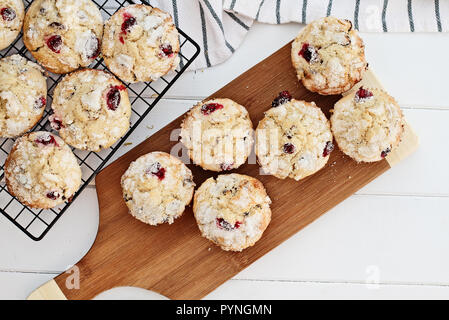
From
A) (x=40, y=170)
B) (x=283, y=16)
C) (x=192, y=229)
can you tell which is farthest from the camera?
(x=283, y=16)

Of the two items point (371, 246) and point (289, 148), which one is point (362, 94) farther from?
point (371, 246)

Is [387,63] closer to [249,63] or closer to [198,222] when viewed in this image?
[249,63]

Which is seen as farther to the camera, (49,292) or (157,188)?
(49,292)

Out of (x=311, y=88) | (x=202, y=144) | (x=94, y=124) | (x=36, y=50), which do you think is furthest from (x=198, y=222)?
(x=36, y=50)

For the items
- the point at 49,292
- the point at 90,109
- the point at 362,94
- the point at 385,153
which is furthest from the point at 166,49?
the point at 49,292

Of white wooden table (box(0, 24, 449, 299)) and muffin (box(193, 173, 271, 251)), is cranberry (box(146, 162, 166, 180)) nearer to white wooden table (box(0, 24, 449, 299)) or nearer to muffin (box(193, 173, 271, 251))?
muffin (box(193, 173, 271, 251))

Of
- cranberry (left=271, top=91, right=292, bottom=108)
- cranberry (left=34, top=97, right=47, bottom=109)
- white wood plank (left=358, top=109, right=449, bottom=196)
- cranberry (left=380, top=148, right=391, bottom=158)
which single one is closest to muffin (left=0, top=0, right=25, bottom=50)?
cranberry (left=34, top=97, right=47, bottom=109)

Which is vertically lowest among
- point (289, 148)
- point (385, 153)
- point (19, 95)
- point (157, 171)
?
point (385, 153)
